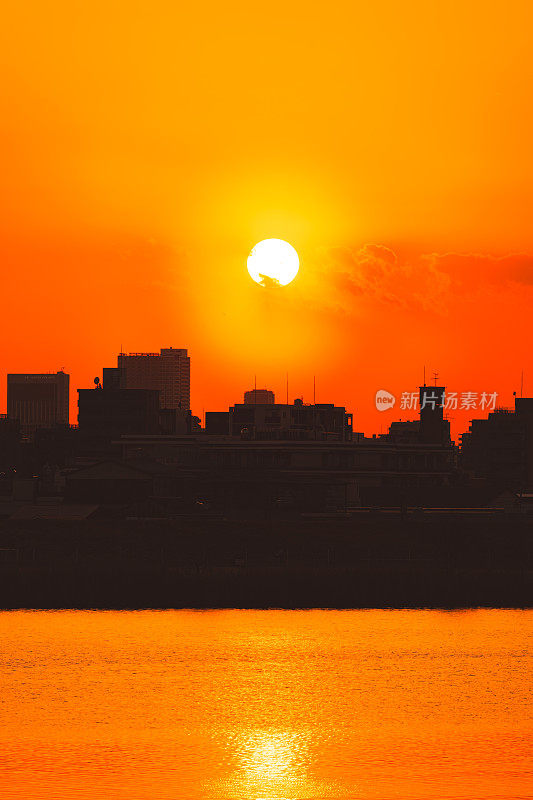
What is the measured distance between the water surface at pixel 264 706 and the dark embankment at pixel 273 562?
6.32 m

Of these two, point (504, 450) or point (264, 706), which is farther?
point (504, 450)

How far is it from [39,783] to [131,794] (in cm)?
223

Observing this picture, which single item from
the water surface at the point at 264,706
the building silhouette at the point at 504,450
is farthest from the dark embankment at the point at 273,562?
the building silhouette at the point at 504,450

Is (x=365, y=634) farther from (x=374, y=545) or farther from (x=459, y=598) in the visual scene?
(x=374, y=545)

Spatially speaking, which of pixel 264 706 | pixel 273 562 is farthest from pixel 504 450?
pixel 264 706

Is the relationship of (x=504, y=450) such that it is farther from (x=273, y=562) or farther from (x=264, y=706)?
(x=264, y=706)

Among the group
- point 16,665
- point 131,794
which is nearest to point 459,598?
point 16,665

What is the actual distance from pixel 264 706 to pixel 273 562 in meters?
33.2

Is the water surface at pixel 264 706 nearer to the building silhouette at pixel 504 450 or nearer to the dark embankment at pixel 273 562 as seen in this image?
the dark embankment at pixel 273 562

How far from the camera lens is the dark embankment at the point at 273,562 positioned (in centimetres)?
6575

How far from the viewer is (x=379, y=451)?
8406 centimetres

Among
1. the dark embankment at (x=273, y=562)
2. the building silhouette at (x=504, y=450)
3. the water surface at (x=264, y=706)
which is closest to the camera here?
the water surface at (x=264, y=706)

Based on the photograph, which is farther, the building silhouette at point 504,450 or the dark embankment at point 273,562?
the building silhouette at point 504,450

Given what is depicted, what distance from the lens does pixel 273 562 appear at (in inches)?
2862
